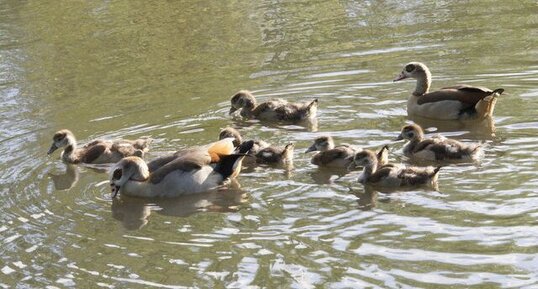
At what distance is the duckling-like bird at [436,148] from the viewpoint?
10.7 metres

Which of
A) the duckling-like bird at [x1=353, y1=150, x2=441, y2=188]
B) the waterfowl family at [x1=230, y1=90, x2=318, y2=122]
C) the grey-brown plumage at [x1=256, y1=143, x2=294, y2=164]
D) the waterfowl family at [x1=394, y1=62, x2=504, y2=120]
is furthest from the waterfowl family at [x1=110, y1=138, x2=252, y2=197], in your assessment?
the waterfowl family at [x1=394, y1=62, x2=504, y2=120]

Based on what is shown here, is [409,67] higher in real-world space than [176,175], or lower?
higher

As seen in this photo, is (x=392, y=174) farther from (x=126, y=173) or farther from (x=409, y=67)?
(x=409, y=67)

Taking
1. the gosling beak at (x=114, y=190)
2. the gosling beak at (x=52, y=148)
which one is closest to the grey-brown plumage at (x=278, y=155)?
the gosling beak at (x=114, y=190)

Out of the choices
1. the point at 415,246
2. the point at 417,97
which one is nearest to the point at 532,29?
the point at 417,97

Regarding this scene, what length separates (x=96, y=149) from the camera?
38.8 feet

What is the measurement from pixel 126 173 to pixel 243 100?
9.82 feet

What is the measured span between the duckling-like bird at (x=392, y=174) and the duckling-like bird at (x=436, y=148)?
68cm

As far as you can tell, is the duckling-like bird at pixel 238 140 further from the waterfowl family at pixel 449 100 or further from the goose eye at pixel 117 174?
the waterfowl family at pixel 449 100

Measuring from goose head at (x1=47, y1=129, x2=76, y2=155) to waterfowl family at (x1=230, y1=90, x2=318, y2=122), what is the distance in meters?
2.21

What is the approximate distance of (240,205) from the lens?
997cm

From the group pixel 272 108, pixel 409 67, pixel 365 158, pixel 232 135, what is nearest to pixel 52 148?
pixel 232 135

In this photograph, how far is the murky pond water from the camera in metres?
8.31

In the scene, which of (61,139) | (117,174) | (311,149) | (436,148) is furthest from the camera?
(61,139)
